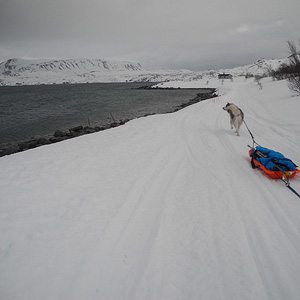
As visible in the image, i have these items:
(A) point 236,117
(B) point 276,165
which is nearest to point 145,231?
(B) point 276,165

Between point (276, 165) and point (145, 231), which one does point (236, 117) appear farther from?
point (145, 231)

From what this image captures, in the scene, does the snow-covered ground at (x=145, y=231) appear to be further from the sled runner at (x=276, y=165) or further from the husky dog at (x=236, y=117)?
the husky dog at (x=236, y=117)

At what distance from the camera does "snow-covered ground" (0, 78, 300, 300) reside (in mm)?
2141

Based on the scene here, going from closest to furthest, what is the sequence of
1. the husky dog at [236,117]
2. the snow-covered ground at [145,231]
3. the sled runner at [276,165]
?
the snow-covered ground at [145,231], the sled runner at [276,165], the husky dog at [236,117]

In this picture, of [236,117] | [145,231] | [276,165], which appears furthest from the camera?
[236,117]

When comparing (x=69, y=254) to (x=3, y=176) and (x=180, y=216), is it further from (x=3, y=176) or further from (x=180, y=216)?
(x=3, y=176)

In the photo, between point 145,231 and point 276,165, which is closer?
point 145,231

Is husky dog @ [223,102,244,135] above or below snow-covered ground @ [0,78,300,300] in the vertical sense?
above

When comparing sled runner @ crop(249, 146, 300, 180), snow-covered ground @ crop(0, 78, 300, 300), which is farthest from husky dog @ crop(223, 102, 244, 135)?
sled runner @ crop(249, 146, 300, 180)

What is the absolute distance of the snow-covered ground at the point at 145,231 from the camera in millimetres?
2141

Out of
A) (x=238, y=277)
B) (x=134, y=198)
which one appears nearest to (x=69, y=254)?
(x=134, y=198)

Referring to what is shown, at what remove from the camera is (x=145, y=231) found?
2.96m

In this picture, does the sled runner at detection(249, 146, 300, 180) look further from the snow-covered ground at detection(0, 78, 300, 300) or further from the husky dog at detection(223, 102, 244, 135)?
the husky dog at detection(223, 102, 244, 135)

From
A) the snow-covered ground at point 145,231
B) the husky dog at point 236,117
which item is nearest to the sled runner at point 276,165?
the snow-covered ground at point 145,231
